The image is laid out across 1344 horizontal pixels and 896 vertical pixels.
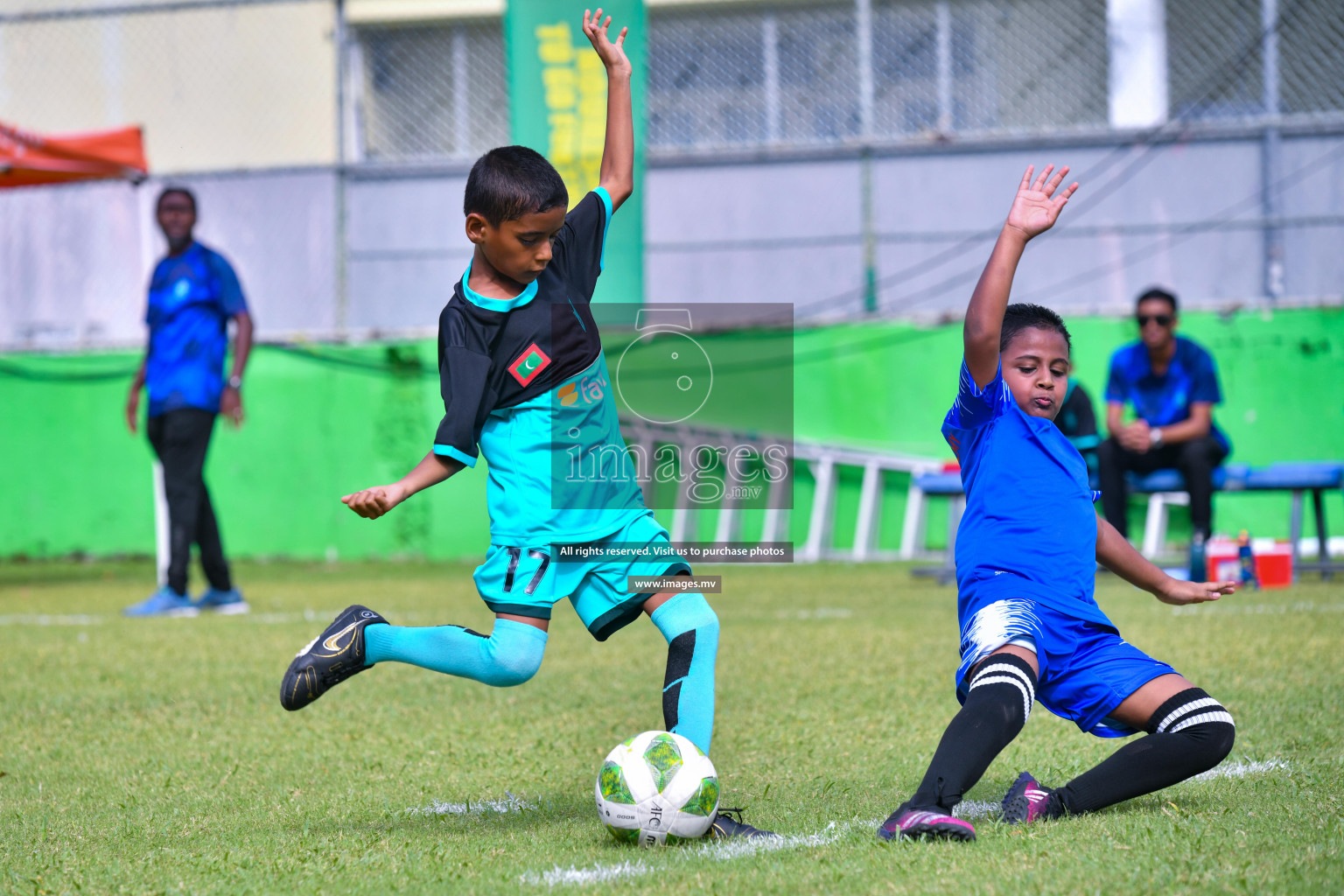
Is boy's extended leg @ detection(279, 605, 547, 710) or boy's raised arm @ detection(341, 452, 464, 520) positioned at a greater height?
boy's raised arm @ detection(341, 452, 464, 520)

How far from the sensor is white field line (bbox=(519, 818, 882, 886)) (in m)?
2.49

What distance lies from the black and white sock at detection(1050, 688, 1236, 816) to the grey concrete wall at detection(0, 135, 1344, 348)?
822 cm

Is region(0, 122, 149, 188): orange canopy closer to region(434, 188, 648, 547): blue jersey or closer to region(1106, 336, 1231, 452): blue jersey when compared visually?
region(1106, 336, 1231, 452): blue jersey

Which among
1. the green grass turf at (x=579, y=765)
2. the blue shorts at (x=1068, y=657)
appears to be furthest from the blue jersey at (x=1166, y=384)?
the blue shorts at (x=1068, y=657)

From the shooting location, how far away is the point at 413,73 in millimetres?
13492

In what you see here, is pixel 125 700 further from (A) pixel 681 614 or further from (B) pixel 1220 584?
(B) pixel 1220 584

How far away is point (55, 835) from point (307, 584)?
6.49 meters

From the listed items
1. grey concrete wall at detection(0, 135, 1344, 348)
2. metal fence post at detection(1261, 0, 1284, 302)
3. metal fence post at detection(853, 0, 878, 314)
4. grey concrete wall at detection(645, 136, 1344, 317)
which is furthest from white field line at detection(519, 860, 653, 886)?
metal fence post at detection(1261, 0, 1284, 302)

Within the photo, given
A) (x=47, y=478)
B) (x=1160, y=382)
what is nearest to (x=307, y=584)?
(x=47, y=478)

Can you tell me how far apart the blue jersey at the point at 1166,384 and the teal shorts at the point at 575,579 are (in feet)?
18.9

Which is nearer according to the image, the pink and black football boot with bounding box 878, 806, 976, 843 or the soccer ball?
the pink and black football boot with bounding box 878, 806, 976, 843

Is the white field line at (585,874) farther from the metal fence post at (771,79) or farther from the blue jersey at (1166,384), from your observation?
the metal fence post at (771,79)

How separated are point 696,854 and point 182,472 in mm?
5552

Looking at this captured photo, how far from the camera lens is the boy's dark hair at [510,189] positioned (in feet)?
9.71
